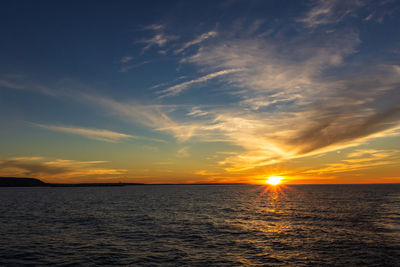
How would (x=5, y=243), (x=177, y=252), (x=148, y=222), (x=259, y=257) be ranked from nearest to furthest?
(x=259, y=257) → (x=177, y=252) → (x=5, y=243) → (x=148, y=222)

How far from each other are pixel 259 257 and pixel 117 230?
910 inches

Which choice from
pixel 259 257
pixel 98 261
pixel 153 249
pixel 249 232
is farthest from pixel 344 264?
pixel 98 261

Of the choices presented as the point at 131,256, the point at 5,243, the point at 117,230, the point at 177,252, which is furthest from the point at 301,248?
the point at 5,243

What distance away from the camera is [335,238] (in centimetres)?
3388

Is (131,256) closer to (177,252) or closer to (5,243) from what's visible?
→ (177,252)

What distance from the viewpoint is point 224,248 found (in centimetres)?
2895

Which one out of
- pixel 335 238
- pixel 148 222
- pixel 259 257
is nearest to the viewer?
pixel 259 257

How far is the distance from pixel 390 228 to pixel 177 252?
34.7 m

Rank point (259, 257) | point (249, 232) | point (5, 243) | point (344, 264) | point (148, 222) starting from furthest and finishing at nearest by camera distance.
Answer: point (148, 222) → point (249, 232) → point (5, 243) → point (259, 257) → point (344, 264)

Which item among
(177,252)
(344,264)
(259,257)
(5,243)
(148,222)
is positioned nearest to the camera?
(344,264)

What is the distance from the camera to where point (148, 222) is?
154 ft

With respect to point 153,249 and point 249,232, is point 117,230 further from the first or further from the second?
point 249,232

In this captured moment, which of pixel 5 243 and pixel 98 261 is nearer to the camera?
pixel 98 261

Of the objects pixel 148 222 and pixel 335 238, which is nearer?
pixel 335 238
